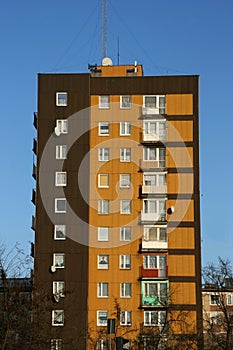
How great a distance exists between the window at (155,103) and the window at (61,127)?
8.25 metres

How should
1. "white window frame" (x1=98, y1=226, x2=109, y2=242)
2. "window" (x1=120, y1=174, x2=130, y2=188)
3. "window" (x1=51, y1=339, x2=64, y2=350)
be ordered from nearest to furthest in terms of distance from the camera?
1. "window" (x1=51, y1=339, x2=64, y2=350)
2. "white window frame" (x1=98, y1=226, x2=109, y2=242)
3. "window" (x1=120, y1=174, x2=130, y2=188)

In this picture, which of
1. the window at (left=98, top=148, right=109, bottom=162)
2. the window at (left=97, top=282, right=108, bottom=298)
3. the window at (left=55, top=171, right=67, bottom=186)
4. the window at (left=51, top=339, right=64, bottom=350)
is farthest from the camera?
the window at (left=98, top=148, right=109, bottom=162)

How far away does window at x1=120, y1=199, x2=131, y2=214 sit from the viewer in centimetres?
7319

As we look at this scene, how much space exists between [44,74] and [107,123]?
8264mm

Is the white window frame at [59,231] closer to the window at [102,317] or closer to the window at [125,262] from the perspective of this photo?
the window at [125,262]

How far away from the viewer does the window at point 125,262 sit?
71.9 m

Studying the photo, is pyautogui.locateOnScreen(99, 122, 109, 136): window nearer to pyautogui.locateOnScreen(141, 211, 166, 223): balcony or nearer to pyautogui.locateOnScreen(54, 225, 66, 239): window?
pyautogui.locateOnScreen(141, 211, 166, 223): balcony

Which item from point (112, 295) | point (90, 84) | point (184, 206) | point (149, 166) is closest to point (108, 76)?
point (90, 84)

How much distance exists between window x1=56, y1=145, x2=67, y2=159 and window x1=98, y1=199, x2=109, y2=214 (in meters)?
5.89

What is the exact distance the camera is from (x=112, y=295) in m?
70.9

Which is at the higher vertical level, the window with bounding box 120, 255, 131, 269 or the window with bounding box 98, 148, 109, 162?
the window with bounding box 98, 148, 109, 162

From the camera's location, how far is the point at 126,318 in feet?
232

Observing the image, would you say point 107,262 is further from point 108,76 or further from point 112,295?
point 108,76

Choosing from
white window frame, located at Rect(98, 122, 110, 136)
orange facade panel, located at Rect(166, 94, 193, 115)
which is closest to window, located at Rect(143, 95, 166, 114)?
orange facade panel, located at Rect(166, 94, 193, 115)
